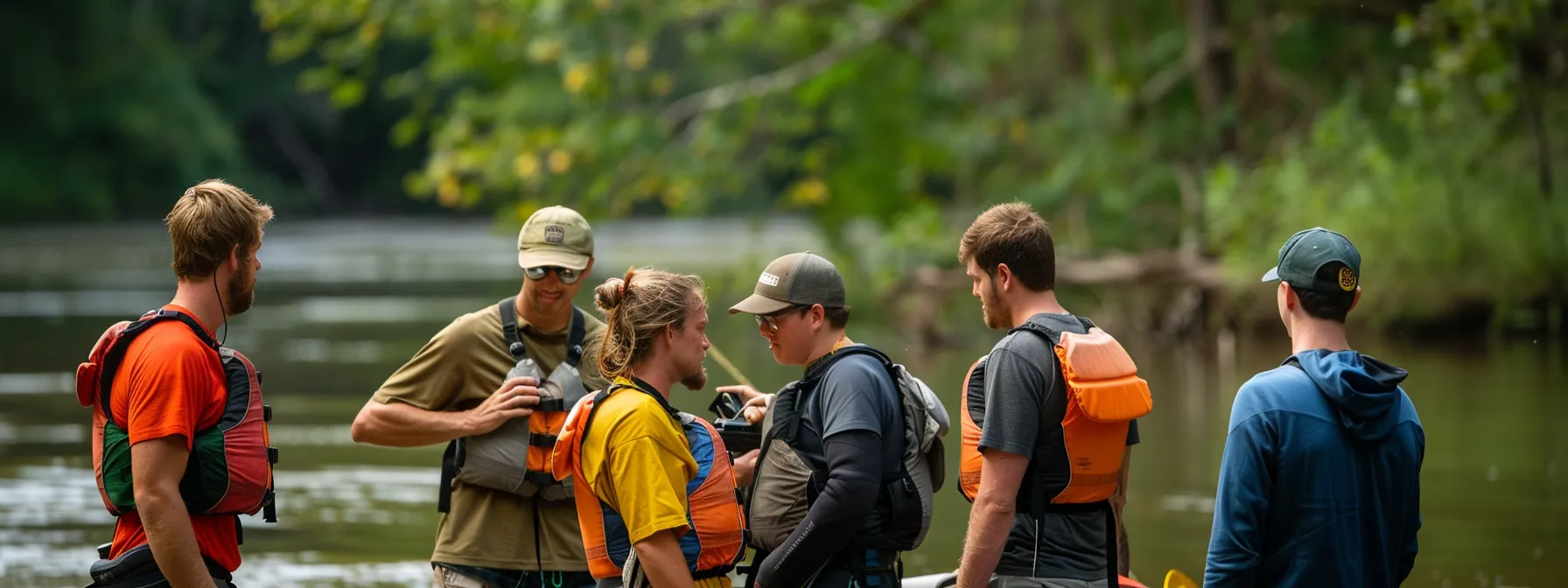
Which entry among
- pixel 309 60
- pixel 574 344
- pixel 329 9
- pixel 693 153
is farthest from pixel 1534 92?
pixel 309 60

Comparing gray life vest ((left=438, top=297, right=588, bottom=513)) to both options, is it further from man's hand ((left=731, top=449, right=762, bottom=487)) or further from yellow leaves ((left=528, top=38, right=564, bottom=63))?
yellow leaves ((left=528, top=38, right=564, bottom=63))

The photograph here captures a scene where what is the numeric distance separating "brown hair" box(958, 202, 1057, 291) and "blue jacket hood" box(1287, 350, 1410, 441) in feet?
2.47

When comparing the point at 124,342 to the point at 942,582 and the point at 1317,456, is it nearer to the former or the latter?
the point at 942,582

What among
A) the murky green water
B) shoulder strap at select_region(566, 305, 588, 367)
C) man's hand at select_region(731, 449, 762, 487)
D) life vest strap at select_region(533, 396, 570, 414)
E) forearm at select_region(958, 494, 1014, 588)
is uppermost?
shoulder strap at select_region(566, 305, 588, 367)

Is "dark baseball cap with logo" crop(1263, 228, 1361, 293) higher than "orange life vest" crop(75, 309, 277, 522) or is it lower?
higher

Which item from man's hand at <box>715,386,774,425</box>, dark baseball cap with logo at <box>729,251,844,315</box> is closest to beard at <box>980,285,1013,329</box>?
dark baseball cap with logo at <box>729,251,844,315</box>

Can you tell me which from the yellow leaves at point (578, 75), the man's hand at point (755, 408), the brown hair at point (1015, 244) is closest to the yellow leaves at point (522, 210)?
the yellow leaves at point (578, 75)

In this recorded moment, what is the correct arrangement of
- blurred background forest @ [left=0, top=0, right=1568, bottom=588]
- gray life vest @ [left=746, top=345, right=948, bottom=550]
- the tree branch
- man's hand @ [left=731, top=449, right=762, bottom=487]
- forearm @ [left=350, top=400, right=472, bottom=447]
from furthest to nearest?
1. the tree branch
2. blurred background forest @ [left=0, top=0, right=1568, bottom=588]
3. forearm @ [left=350, top=400, right=472, bottom=447]
4. man's hand @ [left=731, top=449, right=762, bottom=487]
5. gray life vest @ [left=746, top=345, right=948, bottom=550]

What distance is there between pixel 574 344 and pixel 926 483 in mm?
1412

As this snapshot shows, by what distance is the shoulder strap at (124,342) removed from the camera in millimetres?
4266

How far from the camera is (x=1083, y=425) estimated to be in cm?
463

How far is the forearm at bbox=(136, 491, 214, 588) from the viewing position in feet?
13.7

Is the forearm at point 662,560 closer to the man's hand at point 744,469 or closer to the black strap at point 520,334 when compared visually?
the man's hand at point 744,469

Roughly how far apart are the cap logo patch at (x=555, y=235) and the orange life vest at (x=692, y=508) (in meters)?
1.21
